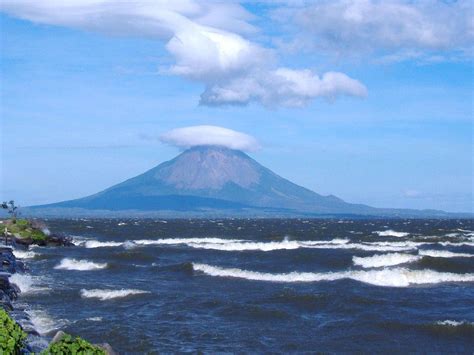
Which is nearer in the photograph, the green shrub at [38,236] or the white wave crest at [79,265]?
the white wave crest at [79,265]

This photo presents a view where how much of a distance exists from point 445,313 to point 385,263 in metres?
21.1

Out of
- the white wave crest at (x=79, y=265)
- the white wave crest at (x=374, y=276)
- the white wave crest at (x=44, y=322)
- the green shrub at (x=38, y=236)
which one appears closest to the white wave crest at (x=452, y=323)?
the white wave crest at (x=374, y=276)

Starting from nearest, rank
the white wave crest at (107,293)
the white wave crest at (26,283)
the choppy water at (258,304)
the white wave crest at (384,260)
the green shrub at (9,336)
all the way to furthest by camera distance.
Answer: the green shrub at (9,336) < the choppy water at (258,304) < the white wave crest at (107,293) < the white wave crest at (26,283) < the white wave crest at (384,260)

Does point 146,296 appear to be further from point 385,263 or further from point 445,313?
point 385,263

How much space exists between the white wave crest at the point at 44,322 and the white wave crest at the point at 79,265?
18.1 m

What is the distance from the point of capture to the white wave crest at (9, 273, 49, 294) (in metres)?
29.3

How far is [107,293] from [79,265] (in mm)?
15044

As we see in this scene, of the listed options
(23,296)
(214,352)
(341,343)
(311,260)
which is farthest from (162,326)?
(311,260)

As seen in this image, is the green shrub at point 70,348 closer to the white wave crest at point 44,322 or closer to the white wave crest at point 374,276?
the white wave crest at point 44,322

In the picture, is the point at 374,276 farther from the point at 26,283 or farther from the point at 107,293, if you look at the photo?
the point at 26,283

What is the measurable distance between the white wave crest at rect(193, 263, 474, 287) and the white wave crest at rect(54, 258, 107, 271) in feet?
26.0

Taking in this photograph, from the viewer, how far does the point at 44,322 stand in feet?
72.2

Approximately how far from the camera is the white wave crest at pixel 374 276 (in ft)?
115

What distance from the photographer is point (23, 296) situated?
89.3ft
